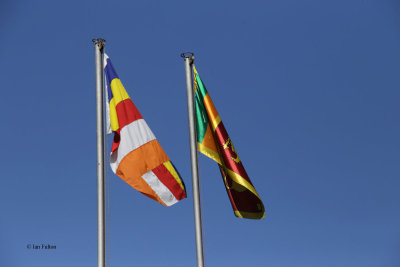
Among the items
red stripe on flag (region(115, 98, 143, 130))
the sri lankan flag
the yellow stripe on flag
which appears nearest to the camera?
red stripe on flag (region(115, 98, 143, 130))

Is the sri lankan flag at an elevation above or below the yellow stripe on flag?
below

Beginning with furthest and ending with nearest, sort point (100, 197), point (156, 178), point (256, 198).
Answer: point (256, 198), point (156, 178), point (100, 197)

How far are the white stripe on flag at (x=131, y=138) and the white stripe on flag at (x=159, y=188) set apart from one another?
2.71ft

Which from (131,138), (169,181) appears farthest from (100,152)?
(169,181)

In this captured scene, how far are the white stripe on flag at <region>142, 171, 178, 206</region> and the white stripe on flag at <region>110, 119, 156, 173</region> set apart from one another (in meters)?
0.83

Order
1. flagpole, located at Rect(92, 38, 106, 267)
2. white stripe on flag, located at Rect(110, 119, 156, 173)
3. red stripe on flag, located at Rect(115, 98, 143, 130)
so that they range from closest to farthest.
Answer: flagpole, located at Rect(92, 38, 106, 267), white stripe on flag, located at Rect(110, 119, 156, 173), red stripe on flag, located at Rect(115, 98, 143, 130)

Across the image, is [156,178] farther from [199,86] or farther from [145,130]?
[199,86]

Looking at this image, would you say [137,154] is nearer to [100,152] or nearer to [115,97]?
A: [100,152]

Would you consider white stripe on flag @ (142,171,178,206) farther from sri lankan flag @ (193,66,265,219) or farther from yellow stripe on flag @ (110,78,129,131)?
sri lankan flag @ (193,66,265,219)

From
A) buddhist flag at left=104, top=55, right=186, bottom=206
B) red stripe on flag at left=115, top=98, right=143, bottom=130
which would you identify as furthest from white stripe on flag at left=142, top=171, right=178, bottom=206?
red stripe on flag at left=115, top=98, right=143, bottom=130

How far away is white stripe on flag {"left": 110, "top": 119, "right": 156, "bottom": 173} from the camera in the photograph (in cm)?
1397

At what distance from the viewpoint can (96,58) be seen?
1437 cm

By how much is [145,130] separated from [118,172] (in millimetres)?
A: 1388

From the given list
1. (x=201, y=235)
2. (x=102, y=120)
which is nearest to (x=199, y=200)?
(x=201, y=235)
